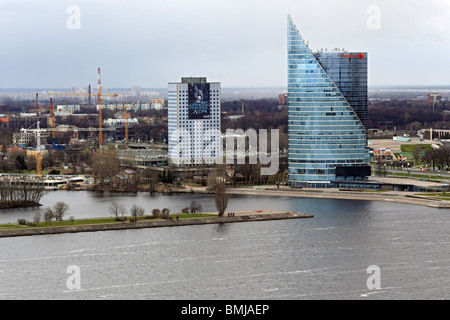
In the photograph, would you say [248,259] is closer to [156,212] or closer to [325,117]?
[156,212]

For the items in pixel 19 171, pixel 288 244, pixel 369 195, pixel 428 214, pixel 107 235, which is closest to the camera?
pixel 288 244

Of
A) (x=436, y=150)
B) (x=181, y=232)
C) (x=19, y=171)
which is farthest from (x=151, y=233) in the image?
(x=436, y=150)

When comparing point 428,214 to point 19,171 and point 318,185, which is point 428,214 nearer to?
point 318,185

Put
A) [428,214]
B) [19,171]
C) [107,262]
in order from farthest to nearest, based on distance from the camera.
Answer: [19,171]
[428,214]
[107,262]

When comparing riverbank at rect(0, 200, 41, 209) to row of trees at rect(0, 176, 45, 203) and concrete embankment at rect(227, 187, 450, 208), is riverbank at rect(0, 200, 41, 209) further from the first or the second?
concrete embankment at rect(227, 187, 450, 208)

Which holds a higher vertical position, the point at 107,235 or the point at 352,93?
the point at 352,93

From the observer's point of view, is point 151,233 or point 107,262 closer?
point 107,262

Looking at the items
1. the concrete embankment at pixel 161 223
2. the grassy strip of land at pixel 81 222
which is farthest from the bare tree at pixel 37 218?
the concrete embankment at pixel 161 223
